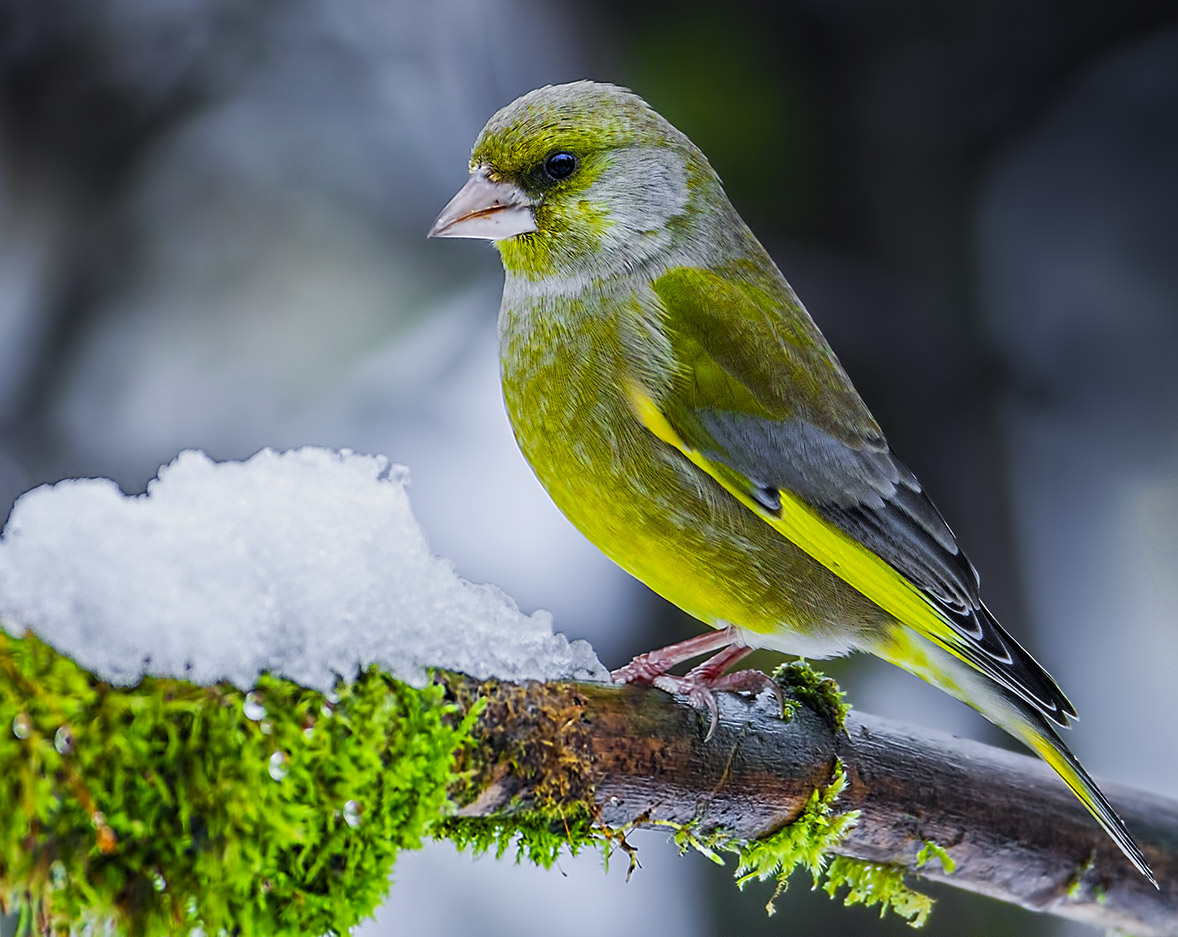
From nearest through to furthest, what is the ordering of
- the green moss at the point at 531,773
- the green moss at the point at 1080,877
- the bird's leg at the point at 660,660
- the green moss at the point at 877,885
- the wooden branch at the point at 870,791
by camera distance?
the green moss at the point at 531,773
the wooden branch at the point at 870,791
the bird's leg at the point at 660,660
the green moss at the point at 877,885
the green moss at the point at 1080,877

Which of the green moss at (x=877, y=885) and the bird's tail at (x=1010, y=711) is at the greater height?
the bird's tail at (x=1010, y=711)

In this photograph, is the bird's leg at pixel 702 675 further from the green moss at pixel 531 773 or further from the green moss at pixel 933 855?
the green moss at pixel 933 855

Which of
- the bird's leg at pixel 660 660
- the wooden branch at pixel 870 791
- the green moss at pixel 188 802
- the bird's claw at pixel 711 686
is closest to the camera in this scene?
the green moss at pixel 188 802

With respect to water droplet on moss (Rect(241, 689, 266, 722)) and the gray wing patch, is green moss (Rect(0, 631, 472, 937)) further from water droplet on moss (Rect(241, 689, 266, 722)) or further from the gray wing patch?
the gray wing patch

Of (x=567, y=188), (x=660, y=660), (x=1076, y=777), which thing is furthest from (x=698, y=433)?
(x=1076, y=777)

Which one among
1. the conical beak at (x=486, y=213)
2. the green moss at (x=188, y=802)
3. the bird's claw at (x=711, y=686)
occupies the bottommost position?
the green moss at (x=188, y=802)

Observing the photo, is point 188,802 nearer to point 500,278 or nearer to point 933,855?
point 933,855

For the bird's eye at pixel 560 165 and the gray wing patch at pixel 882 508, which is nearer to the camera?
the gray wing patch at pixel 882 508

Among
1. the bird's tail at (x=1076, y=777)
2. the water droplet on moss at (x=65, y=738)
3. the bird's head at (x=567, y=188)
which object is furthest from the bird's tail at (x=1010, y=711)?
the water droplet on moss at (x=65, y=738)
